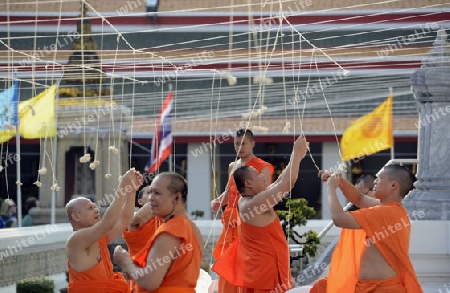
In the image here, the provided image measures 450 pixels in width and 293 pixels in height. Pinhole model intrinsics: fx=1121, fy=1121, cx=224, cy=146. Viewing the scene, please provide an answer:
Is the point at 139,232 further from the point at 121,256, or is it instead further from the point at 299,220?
the point at 299,220

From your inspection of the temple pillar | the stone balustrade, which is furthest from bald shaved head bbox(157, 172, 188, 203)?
the temple pillar

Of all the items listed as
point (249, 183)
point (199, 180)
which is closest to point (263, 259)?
point (249, 183)

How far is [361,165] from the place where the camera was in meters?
25.2

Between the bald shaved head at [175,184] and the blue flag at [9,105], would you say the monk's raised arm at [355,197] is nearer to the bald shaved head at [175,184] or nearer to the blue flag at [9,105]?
the bald shaved head at [175,184]

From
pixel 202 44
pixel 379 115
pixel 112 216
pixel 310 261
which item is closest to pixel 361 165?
pixel 202 44

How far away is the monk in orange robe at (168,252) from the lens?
5316mm

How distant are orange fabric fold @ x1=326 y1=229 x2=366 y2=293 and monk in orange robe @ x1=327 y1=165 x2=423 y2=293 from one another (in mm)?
118

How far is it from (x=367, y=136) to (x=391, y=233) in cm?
1197

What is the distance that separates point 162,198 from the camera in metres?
5.50

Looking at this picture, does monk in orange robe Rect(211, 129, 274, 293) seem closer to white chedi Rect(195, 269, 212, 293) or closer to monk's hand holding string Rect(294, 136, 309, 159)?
white chedi Rect(195, 269, 212, 293)

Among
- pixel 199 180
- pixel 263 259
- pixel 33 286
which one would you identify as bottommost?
pixel 33 286

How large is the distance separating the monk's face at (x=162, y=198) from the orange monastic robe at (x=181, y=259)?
0.22 feet

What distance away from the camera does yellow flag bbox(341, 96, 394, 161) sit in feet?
57.1

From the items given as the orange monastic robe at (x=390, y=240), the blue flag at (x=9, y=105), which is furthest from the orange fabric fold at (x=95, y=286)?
the blue flag at (x=9, y=105)
